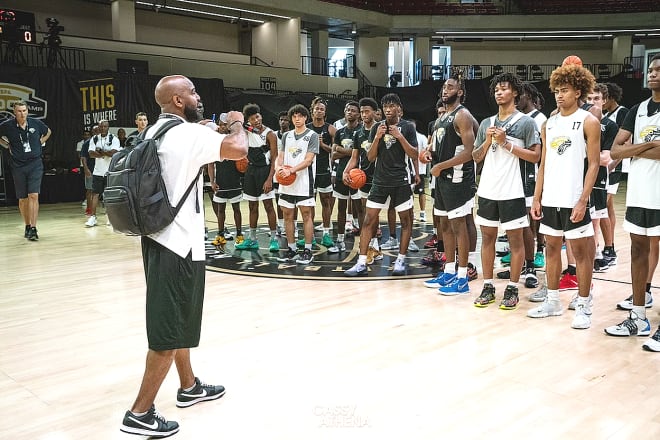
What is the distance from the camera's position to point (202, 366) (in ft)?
11.2

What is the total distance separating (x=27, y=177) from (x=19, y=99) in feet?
19.1

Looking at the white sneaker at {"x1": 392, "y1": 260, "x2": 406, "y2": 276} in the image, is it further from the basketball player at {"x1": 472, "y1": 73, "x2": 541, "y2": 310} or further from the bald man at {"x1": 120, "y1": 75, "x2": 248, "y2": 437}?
the bald man at {"x1": 120, "y1": 75, "x2": 248, "y2": 437}

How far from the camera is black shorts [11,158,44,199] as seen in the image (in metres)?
7.79

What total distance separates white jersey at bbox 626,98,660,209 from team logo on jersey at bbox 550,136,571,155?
0.40 meters

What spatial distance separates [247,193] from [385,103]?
2.30 metres

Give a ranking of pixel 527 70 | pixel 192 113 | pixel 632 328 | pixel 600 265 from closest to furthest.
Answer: pixel 192 113, pixel 632 328, pixel 600 265, pixel 527 70

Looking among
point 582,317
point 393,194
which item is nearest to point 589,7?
point 393,194

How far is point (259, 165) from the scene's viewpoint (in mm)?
6941

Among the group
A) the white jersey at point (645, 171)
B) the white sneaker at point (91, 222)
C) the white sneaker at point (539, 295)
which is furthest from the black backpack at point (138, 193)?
the white sneaker at point (91, 222)

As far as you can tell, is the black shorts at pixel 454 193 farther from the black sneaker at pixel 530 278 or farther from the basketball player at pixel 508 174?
the black sneaker at pixel 530 278

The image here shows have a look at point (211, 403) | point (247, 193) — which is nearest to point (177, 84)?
point (211, 403)

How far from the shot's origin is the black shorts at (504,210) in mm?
4512

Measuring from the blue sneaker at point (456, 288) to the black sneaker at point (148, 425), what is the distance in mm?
2930

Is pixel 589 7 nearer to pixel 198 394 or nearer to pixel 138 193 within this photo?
pixel 198 394
